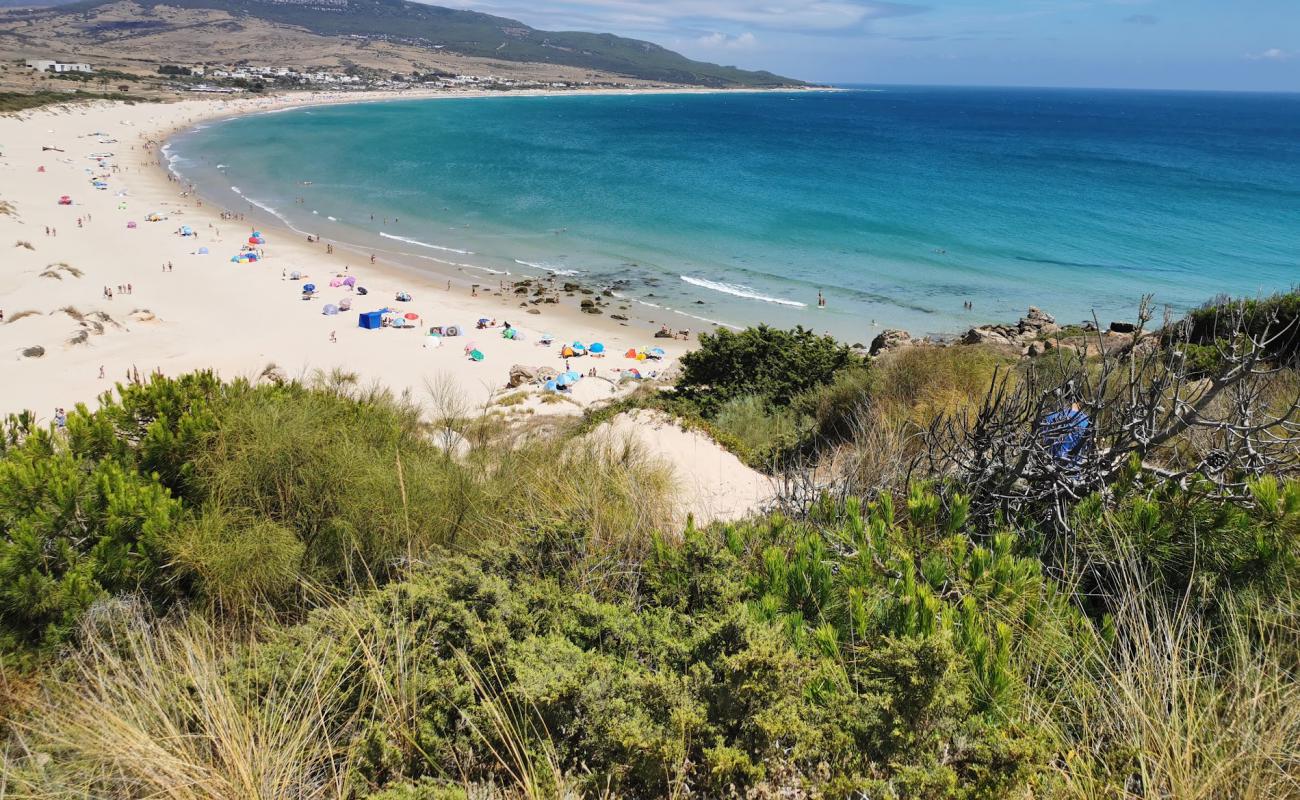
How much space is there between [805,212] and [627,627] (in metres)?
38.2

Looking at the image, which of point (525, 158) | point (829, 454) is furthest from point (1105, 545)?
point (525, 158)

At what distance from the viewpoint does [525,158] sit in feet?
191

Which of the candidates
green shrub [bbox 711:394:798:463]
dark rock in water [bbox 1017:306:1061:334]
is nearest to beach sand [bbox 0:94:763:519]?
green shrub [bbox 711:394:798:463]

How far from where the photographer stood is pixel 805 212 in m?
38.8

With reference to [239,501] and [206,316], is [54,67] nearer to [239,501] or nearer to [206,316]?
[206,316]

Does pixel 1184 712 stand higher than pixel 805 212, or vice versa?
pixel 805 212

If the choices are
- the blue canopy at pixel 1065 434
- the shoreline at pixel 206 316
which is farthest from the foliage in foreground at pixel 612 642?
the shoreline at pixel 206 316

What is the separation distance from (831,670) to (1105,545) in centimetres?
189

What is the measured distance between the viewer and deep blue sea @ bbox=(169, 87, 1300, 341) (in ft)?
86.8

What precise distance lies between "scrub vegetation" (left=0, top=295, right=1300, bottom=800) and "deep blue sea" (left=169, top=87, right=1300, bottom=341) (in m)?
19.3

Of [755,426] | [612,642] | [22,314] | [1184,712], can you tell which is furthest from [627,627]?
[22,314]

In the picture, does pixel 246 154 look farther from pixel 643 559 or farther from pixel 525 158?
pixel 643 559

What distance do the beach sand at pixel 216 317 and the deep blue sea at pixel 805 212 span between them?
4.14 meters

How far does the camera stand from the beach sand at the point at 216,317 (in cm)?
1636
